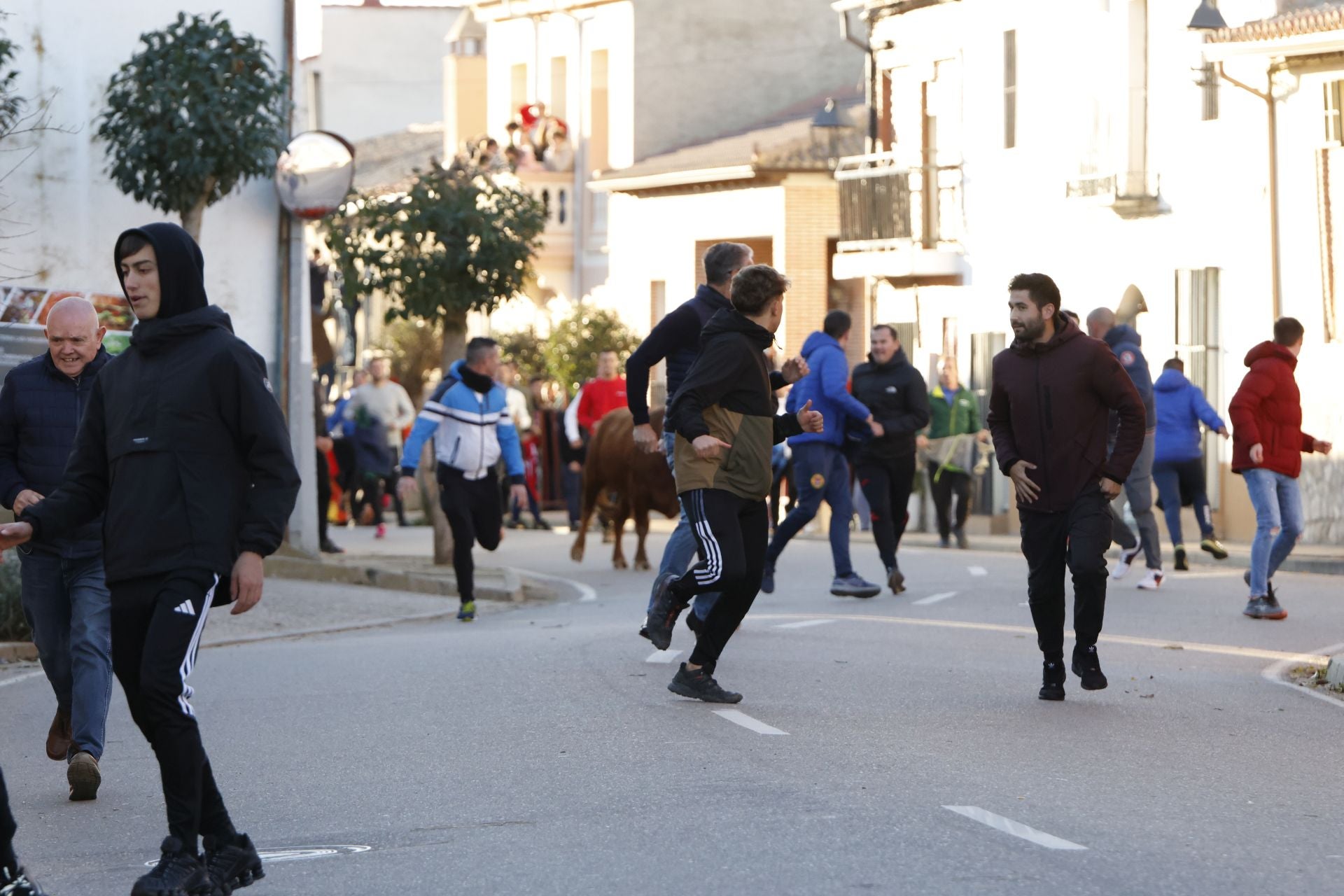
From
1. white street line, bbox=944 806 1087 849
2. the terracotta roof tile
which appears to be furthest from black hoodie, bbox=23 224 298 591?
the terracotta roof tile

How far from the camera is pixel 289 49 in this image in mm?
21312

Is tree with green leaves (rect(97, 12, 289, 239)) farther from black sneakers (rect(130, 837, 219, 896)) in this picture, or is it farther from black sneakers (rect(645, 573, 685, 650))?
black sneakers (rect(130, 837, 219, 896))

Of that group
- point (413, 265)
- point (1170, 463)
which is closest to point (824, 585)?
point (1170, 463)

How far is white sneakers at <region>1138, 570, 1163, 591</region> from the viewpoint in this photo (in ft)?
57.7

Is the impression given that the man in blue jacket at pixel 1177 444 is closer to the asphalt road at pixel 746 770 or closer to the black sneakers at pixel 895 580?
the black sneakers at pixel 895 580

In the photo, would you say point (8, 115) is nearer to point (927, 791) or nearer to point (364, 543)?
point (364, 543)

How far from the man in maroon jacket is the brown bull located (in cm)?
914

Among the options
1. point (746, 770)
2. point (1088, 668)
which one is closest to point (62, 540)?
point (746, 770)

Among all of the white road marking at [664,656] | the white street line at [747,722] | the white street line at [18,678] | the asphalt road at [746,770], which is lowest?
the white street line at [18,678]

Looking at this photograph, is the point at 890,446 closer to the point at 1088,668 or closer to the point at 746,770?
the point at 1088,668

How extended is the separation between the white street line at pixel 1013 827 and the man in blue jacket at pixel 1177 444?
11645 millimetres

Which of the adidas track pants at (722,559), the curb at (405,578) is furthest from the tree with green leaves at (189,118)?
the adidas track pants at (722,559)

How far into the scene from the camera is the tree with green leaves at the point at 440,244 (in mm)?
21812

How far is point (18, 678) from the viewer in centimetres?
1298
